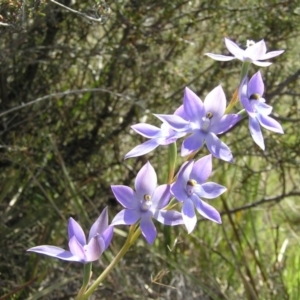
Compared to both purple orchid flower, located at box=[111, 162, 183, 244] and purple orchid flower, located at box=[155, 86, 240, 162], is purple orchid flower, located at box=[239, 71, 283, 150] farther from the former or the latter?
purple orchid flower, located at box=[111, 162, 183, 244]

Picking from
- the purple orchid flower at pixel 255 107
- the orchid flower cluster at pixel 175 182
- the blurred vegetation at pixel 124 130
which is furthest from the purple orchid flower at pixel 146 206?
the blurred vegetation at pixel 124 130

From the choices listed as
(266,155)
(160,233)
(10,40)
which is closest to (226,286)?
(160,233)

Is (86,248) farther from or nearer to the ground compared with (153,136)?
nearer to the ground

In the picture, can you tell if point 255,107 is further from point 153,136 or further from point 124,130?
point 124,130

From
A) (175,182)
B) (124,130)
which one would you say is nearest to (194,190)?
(175,182)

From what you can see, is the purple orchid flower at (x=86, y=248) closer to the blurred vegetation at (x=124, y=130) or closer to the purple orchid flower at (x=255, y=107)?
the purple orchid flower at (x=255, y=107)

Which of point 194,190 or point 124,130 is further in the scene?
point 124,130
